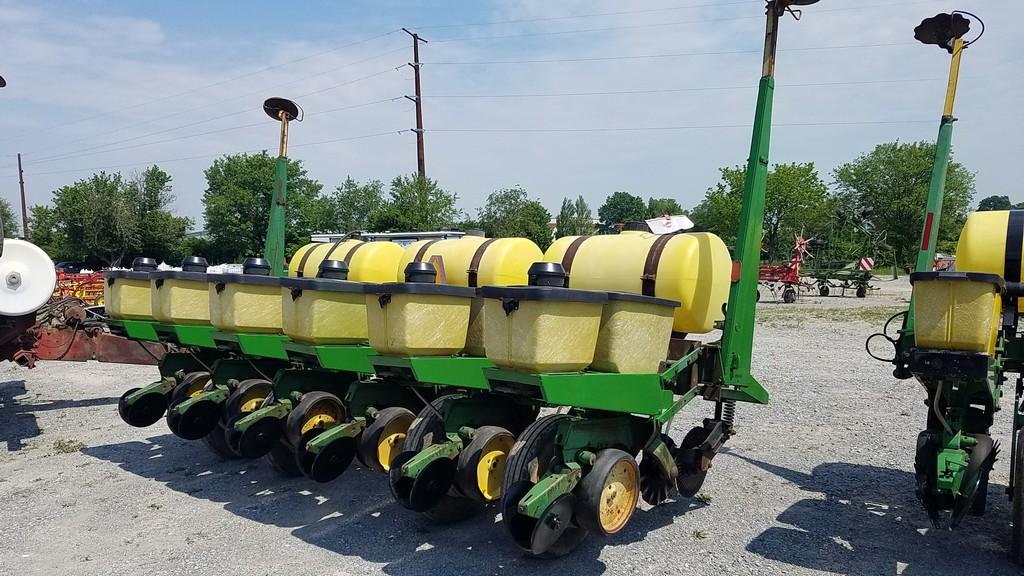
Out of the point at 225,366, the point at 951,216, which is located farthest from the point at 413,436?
the point at 951,216

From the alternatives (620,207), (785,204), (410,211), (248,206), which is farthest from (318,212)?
(620,207)

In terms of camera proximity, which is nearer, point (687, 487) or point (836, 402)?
point (687, 487)

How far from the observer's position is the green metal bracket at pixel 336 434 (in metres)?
5.05

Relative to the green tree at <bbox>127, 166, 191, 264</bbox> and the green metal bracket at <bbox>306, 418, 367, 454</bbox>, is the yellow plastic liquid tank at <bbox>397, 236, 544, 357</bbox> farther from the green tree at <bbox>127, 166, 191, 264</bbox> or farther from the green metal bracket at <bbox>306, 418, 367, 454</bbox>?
the green tree at <bbox>127, 166, 191, 264</bbox>

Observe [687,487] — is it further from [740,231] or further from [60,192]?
[60,192]

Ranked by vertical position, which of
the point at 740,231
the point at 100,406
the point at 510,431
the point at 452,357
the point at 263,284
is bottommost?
the point at 100,406

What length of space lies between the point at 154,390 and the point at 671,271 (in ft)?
16.2

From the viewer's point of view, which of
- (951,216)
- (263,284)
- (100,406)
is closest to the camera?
(263,284)

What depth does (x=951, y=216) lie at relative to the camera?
51.1m

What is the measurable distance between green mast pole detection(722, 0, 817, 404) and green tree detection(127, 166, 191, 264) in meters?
45.6

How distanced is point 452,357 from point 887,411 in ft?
20.9

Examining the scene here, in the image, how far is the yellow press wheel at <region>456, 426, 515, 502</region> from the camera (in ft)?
14.6

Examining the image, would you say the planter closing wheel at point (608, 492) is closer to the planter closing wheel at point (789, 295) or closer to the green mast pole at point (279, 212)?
the green mast pole at point (279, 212)

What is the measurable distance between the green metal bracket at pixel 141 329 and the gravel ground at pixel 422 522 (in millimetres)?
1241
